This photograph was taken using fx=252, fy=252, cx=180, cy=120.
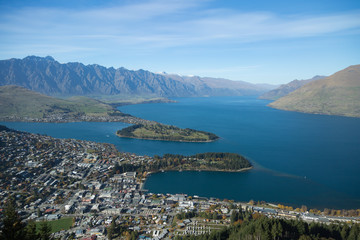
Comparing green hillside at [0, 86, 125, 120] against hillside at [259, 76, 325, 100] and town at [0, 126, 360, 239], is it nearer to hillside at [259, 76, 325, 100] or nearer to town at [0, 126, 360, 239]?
town at [0, 126, 360, 239]

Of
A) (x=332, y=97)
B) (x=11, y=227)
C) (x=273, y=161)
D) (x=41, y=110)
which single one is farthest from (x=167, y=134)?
(x=332, y=97)

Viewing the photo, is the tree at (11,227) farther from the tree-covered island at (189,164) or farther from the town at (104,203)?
the tree-covered island at (189,164)

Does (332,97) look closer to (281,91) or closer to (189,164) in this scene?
(189,164)

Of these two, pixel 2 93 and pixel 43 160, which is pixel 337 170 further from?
pixel 2 93

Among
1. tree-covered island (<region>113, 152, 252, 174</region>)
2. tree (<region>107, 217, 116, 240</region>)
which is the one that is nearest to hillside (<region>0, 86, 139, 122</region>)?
tree-covered island (<region>113, 152, 252, 174</region>)

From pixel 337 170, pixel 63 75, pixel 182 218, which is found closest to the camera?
pixel 182 218

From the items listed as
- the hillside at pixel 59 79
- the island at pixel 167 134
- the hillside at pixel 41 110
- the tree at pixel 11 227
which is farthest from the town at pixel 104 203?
the hillside at pixel 59 79

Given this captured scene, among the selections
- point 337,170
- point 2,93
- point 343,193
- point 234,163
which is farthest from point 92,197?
point 2,93
